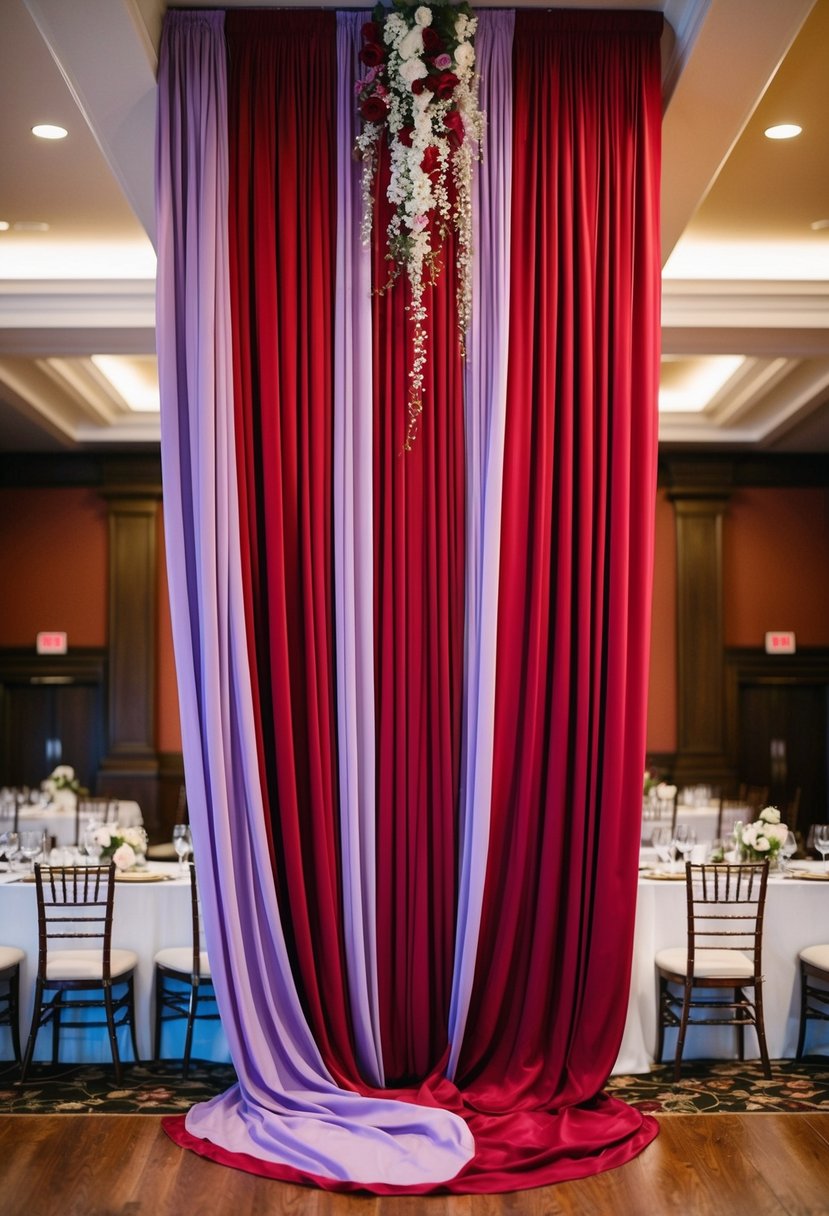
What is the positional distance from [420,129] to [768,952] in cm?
425

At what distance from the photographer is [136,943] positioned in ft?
20.3

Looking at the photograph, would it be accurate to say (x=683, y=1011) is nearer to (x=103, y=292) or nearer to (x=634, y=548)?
(x=634, y=548)

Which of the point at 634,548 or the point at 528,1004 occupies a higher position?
the point at 634,548

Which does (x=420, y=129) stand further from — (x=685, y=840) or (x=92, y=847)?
(x=92, y=847)

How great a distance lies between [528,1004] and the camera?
476cm

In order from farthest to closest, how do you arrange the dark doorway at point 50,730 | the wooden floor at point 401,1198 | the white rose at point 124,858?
the dark doorway at point 50,730, the white rose at point 124,858, the wooden floor at point 401,1198

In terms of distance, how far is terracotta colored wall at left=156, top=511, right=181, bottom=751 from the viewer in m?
11.8

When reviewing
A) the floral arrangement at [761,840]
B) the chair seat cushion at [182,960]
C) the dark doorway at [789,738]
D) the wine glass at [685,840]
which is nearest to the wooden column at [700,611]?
the dark doorway at [789,738]

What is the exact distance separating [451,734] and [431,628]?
0.43 metres

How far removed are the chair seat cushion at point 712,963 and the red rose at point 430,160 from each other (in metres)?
3.76

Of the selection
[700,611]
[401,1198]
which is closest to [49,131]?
[401,1198]

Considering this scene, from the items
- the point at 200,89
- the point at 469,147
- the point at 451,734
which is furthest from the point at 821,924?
the point at 200,89

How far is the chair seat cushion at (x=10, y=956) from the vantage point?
5.79 m

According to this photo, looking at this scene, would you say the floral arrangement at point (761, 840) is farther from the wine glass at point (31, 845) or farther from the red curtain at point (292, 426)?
the wine glass at point (31, 845)
